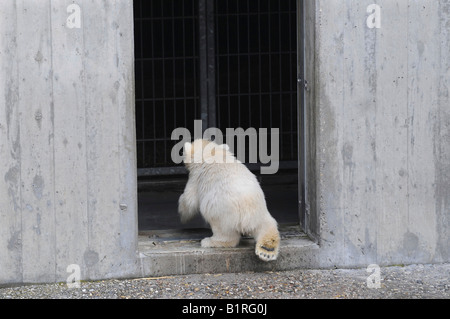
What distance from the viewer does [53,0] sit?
19.1ft

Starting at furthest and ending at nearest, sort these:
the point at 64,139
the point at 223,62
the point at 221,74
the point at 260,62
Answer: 1. the point at 221,74
2. the point at 223,62
3. the point at 260,62
4. the point at 64,139

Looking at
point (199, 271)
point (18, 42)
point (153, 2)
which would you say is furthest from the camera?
point (153, 2)

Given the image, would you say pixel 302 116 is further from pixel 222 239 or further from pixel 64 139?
pixel 64 139

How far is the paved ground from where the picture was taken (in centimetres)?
583

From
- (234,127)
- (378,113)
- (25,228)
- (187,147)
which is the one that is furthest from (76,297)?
(234,127)

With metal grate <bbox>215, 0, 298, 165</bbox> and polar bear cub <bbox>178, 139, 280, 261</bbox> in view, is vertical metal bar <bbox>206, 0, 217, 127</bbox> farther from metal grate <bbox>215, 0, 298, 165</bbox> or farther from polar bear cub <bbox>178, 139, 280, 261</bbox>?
polar bear cub <bbox>178, 139, 280, 261</bbox>

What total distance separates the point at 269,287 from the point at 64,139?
1.84 meters

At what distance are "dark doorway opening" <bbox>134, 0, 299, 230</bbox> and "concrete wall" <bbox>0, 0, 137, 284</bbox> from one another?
299 centimetres

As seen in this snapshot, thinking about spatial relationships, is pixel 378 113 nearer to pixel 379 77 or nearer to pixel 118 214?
pixel 379 77

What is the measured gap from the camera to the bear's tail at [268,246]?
19.7 ft

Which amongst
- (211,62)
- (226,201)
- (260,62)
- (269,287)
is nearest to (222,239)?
(226,201)

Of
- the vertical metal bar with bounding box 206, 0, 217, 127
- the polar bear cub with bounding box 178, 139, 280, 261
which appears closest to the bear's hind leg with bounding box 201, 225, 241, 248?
the polar bear cub with bounding box 178, 139, 280, 261

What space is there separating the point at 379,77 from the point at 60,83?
94.6 inches

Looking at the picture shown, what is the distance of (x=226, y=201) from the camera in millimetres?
6129
